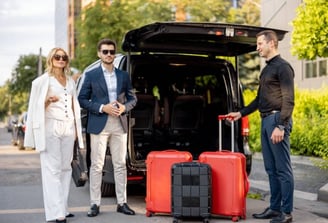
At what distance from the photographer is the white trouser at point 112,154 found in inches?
274


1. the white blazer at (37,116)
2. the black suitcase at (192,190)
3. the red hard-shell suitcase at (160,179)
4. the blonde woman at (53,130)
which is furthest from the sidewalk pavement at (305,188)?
the white blazer at (37,116)

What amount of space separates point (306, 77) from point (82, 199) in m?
19.5

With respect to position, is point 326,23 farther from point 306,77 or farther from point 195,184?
point 306,77

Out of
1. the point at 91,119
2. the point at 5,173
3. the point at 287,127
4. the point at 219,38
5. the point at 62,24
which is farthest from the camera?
the point at 62,24

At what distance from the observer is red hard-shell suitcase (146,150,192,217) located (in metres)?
6.76

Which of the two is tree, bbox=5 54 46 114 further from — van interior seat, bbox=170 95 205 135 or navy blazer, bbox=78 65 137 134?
navy blazer, bbox=78 65 137 134

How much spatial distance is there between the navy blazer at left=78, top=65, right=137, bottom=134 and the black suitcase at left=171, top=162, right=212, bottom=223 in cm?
102

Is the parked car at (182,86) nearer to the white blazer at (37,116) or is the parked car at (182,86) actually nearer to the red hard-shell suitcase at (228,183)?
the red hard-shell suitcase at (228,183)

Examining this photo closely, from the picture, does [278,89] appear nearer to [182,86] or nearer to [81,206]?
[81,206]

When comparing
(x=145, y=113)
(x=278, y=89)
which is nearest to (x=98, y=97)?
(x=278, y=89)

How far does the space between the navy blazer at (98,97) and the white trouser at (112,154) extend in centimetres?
8

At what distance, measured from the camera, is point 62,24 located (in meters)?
28.0

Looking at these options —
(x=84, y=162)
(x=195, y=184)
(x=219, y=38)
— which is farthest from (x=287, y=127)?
(x=84, y=162)

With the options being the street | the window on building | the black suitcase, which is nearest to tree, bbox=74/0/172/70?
the window on building
